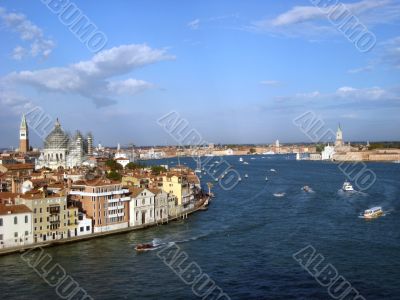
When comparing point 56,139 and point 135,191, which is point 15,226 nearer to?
point 135,191

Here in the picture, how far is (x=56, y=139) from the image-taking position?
30.1 meters

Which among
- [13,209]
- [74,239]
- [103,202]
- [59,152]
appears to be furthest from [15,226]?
[59,152]

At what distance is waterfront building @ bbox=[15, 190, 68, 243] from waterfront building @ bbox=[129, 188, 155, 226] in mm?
2076

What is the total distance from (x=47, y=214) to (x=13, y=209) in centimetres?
77

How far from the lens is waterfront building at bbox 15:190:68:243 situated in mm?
11656

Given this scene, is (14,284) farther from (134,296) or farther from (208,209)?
(208,209)

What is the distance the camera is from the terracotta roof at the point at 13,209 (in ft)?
36.4

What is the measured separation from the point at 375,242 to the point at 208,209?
6.72m

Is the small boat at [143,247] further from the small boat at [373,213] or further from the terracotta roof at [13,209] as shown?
the small boat at [373,213]

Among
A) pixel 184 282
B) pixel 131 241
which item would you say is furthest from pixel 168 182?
pixel 184 282

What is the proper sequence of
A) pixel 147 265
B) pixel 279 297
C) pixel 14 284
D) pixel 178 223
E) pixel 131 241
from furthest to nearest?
pixel 178 223 → pixel 131 241 → pixel 147 265 → pixel 14 284 → pixel 279 297

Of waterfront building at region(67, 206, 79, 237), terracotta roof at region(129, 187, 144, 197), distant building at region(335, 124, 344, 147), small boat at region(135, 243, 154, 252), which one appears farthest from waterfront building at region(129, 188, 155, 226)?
distant building at region(335, 124, 344, 147)

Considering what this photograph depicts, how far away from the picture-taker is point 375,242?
11.8 meters

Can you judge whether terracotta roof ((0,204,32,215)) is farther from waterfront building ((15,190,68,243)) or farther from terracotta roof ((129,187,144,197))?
terracotta roof ((129,187,144,197))
